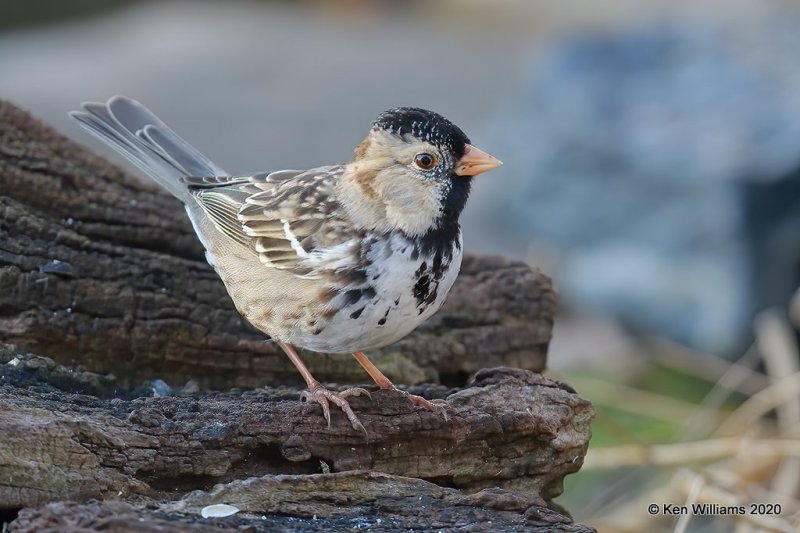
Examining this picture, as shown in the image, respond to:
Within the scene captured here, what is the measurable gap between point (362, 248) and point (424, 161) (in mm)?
367

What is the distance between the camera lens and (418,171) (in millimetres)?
3729

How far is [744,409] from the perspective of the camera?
18.5ft

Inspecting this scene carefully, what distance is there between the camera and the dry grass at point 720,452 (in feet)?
15.2

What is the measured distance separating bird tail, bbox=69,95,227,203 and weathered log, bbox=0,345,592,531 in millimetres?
1195

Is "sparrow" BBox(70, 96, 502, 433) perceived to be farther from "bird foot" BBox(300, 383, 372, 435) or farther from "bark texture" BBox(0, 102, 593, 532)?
"bark texture" BBox(0, 102, 593, 532)

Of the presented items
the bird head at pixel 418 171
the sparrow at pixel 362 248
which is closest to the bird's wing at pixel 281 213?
the sparrow at pixel 362 248

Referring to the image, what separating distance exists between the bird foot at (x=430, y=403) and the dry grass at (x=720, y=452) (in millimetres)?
1207

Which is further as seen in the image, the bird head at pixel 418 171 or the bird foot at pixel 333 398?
the bird head at pixel 418 171

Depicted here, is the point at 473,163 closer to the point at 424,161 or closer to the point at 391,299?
the point at 424,161

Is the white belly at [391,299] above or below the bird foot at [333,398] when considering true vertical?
above

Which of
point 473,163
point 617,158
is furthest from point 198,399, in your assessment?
point 617,158

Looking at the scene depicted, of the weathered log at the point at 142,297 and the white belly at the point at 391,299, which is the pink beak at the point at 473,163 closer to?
the white belly at the point at 391,299

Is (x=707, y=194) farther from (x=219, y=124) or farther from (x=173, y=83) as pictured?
(x=173, y=83)

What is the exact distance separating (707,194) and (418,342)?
3.52 meters
